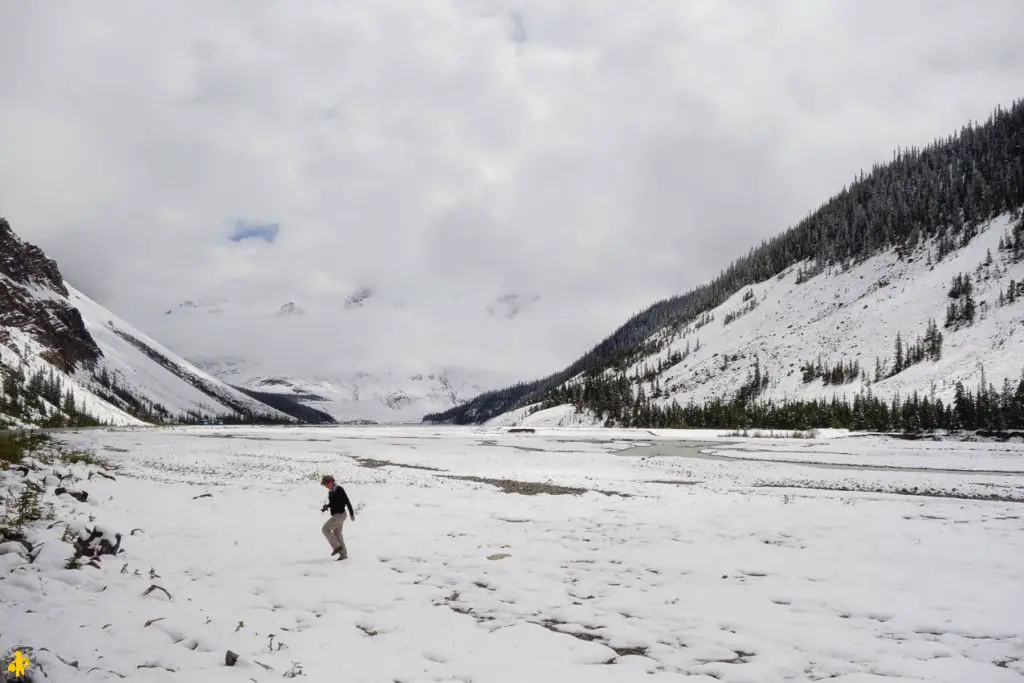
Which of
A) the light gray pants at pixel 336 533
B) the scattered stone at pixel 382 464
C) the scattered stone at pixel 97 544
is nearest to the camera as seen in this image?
the scattered stone at pixel 97 544

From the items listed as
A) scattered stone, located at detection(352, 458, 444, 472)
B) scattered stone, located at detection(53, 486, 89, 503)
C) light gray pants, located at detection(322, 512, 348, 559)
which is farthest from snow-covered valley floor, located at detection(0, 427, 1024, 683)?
scattered stone, located at detection(352, 458, 444, 472)

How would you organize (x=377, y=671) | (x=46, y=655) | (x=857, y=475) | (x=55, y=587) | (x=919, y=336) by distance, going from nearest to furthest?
1. (x=46, y=655)
2. (x=377, y=671)
3. (x=55, y=587)
4. (x=857, y=475)
5. (x=919, y=336)

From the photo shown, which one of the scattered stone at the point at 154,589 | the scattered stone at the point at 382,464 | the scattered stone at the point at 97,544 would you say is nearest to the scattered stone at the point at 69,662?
the scattered stone at the point at 154,589

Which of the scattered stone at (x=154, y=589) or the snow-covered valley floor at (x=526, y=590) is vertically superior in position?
the scattered stone at (x=154, y=589)

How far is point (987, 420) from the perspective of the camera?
258 ft

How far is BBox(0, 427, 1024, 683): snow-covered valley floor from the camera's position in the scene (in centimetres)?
833

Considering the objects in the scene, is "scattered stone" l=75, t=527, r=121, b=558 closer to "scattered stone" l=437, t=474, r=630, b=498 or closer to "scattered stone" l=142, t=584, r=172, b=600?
"scattered stone" l=142, t=584, r=172, b=600

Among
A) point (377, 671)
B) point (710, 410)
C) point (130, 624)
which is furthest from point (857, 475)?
point (710, 410)

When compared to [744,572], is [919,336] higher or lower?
higher

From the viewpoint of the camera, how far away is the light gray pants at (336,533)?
13984 millimetres

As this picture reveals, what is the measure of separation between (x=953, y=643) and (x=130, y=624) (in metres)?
13.7

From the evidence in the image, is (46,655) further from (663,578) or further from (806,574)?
(806,574)

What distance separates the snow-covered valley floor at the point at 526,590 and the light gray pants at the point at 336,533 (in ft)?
0.99

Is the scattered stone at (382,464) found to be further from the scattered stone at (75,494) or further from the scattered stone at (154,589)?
the scattered stone at (154,589)
